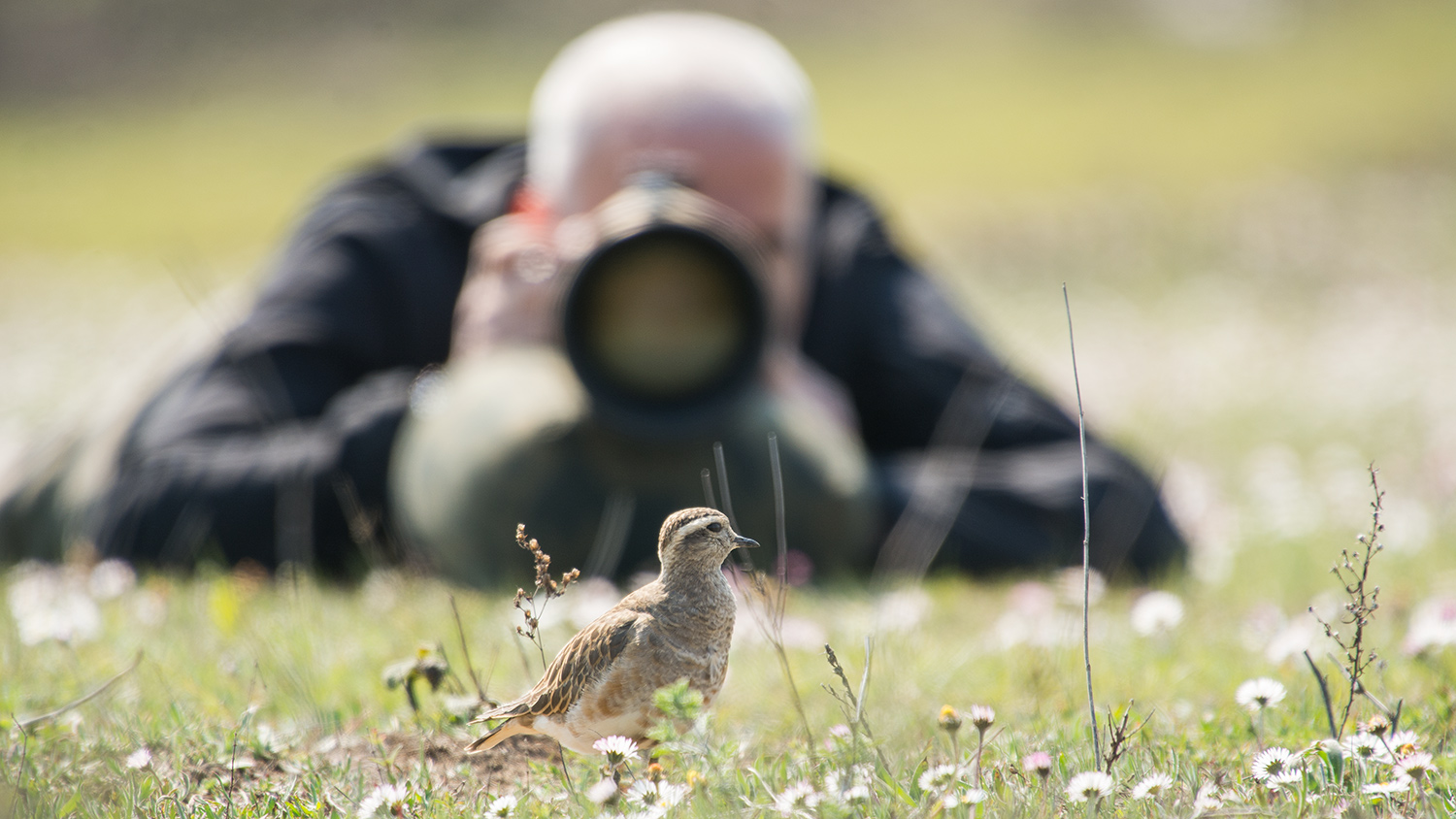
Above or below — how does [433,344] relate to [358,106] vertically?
above

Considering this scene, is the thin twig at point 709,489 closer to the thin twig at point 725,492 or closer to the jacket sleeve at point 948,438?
the thin twig at point 725,492

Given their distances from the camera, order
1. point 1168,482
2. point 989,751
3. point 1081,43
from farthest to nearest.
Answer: point 1081,43
point 1168,482
point 989,751

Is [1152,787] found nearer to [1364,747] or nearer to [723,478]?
[1364,747]

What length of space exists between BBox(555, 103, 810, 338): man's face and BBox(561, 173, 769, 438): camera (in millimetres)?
229

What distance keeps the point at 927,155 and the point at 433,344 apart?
2012cm

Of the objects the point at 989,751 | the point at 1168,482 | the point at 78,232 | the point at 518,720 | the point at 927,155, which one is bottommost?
the point at 78,232

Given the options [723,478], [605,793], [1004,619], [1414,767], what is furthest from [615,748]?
[1004,619]

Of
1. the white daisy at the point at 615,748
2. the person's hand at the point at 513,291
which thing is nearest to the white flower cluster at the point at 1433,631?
the white daisy at the point at 615,748

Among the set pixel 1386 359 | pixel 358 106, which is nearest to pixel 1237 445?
pixel 1386 359

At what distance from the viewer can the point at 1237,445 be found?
19.2 feet

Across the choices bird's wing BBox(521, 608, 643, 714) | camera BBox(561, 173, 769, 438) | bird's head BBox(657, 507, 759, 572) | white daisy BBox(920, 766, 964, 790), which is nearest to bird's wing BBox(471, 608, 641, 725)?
bird's wing BBox(521, 608, 643, 714)

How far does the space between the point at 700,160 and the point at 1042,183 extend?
1637 cm

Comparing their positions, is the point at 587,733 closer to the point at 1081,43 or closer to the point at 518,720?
the point at 518,720

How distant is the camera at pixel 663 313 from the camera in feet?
8.60
